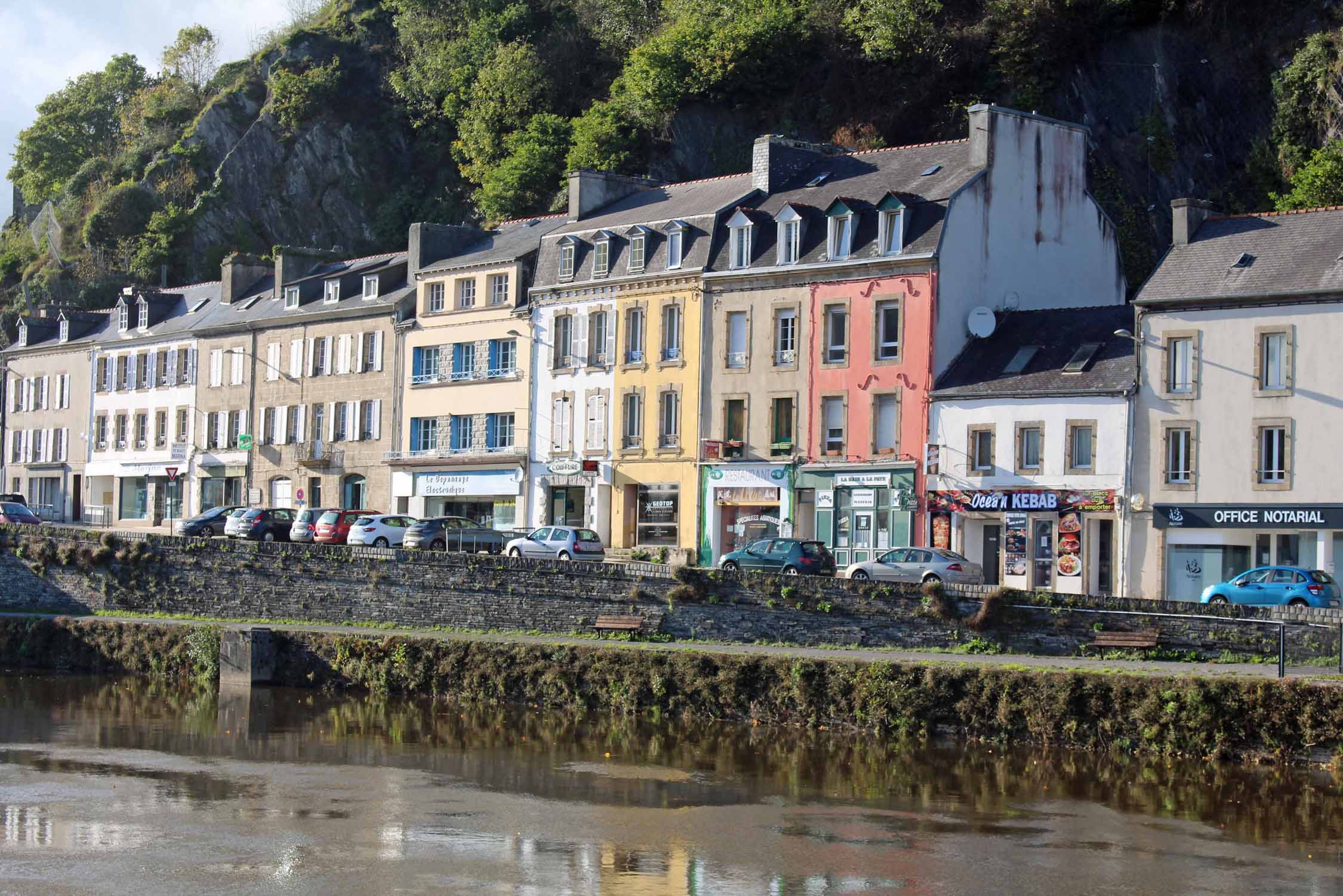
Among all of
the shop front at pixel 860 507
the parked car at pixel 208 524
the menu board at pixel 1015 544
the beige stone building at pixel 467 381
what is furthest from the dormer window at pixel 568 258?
the menu board at pixel 1015 544

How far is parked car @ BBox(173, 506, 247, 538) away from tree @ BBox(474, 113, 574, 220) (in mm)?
20145

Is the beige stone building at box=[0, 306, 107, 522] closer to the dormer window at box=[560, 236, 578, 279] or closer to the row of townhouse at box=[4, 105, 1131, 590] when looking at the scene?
the row of townhouse at box=[4, 105, 1131, 590]

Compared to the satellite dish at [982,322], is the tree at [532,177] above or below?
above

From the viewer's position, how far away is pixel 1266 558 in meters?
40.3

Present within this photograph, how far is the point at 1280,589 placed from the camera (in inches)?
1405

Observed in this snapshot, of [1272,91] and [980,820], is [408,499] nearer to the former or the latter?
[1272,91]

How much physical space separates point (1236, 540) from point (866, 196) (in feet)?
47.6

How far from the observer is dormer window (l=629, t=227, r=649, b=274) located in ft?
173

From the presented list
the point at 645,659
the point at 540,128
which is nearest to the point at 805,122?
the point at 540,128

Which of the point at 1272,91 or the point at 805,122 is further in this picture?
the point at 805,122

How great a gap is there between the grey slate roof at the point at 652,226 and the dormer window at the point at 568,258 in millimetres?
121

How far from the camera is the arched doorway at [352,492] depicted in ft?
203

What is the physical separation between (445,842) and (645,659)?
11.5 metres

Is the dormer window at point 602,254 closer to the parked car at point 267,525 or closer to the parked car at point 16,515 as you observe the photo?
the parked car at point 267,525
